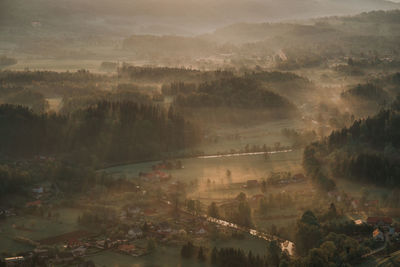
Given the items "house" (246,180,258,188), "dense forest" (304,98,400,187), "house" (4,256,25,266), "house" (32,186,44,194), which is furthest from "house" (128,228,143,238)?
"dense forest" (304,98,400,187)

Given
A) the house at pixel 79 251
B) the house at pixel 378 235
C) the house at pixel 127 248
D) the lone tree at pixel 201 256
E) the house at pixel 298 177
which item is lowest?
the house at pixel 79 251

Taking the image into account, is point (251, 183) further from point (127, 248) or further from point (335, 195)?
point (127, 248)

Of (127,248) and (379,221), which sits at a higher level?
(379,221)

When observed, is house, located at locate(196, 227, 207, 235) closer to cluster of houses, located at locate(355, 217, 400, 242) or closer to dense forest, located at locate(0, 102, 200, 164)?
cluster of houses, located at locate(355, 217, 400, 242)

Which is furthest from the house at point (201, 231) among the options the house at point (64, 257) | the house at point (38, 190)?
the house at point (38, 190)

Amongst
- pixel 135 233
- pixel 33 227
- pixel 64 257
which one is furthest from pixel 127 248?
pixel 33 227

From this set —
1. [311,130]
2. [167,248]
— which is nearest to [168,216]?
[167,248]

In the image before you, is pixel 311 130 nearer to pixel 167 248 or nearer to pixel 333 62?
pixel 167 248

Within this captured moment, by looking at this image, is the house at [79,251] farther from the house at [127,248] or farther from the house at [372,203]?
the house at [372,203]
